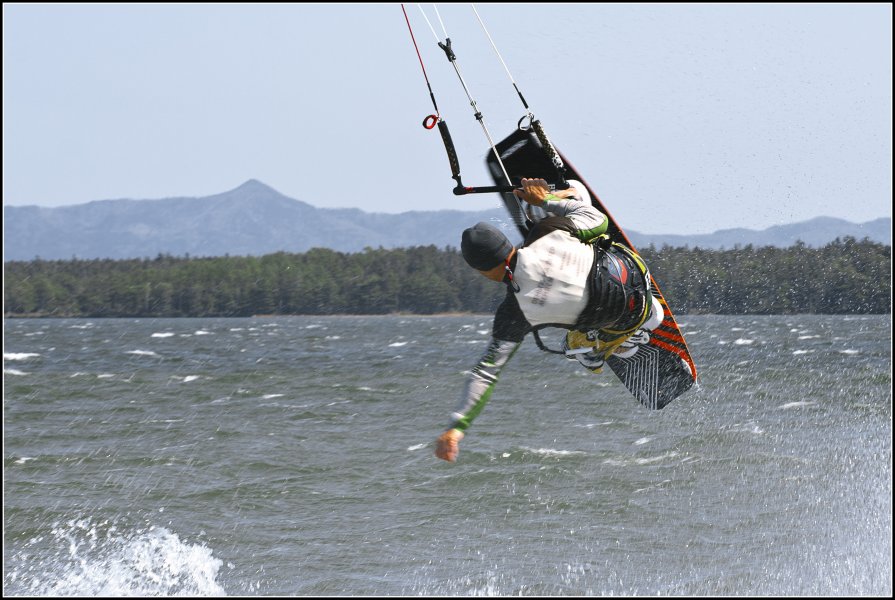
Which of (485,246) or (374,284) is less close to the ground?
(485,246)

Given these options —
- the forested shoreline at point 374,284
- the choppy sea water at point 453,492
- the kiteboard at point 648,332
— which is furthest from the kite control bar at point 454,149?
the forested shoreline at point 374,284

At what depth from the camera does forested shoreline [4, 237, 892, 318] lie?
43594 mm

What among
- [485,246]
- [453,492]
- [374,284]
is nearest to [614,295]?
[485,246]

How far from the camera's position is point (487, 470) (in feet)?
50.6

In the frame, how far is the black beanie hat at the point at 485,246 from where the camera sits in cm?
591

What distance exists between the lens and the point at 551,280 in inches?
243

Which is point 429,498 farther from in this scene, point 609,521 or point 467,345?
point 467,345

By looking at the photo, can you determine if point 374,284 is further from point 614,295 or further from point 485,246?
point 485,246

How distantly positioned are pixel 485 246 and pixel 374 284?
3823 inches

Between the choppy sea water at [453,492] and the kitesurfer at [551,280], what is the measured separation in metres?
4.44

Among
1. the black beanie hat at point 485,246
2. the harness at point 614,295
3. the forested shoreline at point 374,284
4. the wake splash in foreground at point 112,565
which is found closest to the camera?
the black beanie hat at point 485,246

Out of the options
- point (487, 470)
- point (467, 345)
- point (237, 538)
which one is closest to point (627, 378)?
point (237, 538)

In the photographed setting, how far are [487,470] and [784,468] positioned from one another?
4165mm

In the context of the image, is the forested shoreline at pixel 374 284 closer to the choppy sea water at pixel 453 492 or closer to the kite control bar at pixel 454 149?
the choppy sea water at pixel 453 492
